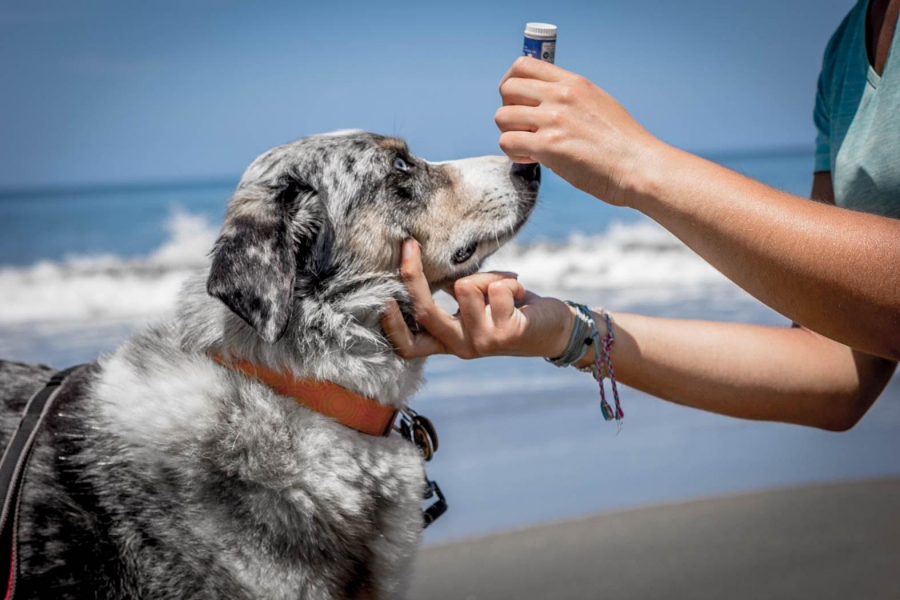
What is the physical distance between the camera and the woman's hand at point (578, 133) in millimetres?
2014

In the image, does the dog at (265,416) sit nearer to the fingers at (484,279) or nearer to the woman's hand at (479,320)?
the woman's hand at (479,320)

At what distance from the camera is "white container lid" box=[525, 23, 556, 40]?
2.18m

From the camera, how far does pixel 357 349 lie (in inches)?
92.0

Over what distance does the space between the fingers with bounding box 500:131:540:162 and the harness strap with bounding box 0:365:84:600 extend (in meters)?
1.53

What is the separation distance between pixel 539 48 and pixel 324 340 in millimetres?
1115

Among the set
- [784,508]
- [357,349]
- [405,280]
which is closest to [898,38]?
[405,280]

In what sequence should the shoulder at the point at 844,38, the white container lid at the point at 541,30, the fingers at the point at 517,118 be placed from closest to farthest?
the fingers at the point at 517,118, the white container lid at the point at 541,30, the shoulder at the point at 844,38

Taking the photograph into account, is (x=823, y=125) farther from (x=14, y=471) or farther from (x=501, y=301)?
(x=14, y=471)

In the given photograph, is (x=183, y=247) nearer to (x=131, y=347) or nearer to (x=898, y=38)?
(x=131, y=347)

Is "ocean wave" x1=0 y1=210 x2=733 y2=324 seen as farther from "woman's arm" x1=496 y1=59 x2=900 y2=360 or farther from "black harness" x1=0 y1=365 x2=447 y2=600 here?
"black harness" x1=0 y1=365 x2=447 y2=600

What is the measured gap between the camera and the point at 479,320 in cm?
231

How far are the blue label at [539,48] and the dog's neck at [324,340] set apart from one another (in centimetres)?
85

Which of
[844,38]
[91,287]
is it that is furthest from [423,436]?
[91,287]

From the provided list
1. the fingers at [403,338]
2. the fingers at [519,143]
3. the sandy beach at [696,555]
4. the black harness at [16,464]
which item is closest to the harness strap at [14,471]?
the black harness at [16,464]
